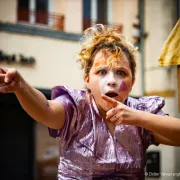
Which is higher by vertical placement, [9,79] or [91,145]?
[9,79]

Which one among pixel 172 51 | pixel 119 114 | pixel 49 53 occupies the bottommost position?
pixel 119 114

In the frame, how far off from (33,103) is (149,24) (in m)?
3.99

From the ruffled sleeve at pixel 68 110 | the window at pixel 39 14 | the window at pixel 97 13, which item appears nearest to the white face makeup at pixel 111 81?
the ruffled sleeve at pixel 68 110

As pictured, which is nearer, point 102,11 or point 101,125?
point 101,125

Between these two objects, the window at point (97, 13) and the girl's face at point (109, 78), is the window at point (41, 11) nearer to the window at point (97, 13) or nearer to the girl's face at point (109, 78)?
the window at point (97, 13)

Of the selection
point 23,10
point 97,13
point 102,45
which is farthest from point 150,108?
point 97,13

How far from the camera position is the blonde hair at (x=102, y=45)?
1.29 m

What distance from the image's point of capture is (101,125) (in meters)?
1.26

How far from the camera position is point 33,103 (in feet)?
3.40

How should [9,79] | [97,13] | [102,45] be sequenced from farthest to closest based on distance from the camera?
[97,13]
[102,45]
[9,79]

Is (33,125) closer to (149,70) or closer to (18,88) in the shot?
(149,70)

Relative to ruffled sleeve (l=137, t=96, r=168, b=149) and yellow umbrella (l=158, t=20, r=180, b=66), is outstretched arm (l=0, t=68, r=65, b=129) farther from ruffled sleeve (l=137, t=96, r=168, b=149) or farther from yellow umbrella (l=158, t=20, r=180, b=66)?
yellow umbrella (l=158, t=20, r=180, b=66)

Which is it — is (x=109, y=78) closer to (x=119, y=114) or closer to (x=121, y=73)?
(x=121, y=73)

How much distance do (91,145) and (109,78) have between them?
0.79 ft
